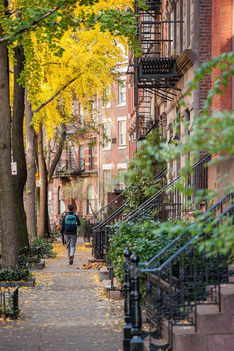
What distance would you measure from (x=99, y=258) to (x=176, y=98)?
6.16m

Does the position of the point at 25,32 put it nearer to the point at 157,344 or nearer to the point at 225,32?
the point at 225,32

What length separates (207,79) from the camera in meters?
16.7

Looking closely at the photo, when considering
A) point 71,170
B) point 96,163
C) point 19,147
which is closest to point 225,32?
point 19,147

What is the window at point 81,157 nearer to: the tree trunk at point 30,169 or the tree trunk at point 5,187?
the tree trunk at point 30,169

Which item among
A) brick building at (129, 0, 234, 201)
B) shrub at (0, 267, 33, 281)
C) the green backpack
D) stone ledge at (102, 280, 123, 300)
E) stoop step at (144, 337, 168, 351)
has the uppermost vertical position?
brick building at (129, 0, 234, 201)

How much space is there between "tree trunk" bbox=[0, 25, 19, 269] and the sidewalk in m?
1.10

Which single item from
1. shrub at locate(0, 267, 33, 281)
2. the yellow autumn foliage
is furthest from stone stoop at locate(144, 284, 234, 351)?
the yellow autumn foliage

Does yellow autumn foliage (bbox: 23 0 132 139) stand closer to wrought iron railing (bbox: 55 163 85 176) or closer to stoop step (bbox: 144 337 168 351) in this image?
stoop step (bbox: 144 337 168 351)

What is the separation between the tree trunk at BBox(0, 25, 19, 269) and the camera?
54.0ft

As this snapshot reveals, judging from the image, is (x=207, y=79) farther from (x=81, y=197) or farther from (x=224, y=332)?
(x=81, y=197)

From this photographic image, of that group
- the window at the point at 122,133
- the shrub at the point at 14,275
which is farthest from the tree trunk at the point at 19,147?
the window at the point at 122,133

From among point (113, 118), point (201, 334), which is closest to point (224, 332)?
point (201, 334)

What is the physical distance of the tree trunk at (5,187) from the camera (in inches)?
648

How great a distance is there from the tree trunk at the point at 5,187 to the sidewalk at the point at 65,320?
1.10 m
